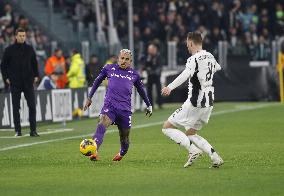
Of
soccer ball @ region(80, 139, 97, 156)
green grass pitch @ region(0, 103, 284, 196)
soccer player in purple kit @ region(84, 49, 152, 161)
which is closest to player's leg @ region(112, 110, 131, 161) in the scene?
soccer player in purple kit @ region(84, 49, 152, 161)

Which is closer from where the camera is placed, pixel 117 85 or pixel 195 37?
pixel 195 37

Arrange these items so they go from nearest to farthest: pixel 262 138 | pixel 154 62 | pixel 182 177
Result: pixel 182 177 < pixel 262 138 < pixel 154 62

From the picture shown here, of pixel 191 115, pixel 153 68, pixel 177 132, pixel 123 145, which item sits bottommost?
pixel 153 68

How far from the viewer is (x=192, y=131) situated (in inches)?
659

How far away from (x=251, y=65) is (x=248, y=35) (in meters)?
4.34

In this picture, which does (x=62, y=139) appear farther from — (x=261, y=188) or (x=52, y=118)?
(x=261, y=188)

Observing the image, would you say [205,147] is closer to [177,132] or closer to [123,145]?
[177,132]

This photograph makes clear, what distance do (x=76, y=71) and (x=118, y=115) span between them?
15817 mm

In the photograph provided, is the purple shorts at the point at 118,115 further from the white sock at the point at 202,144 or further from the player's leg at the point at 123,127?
the white sock at the point at 202,144

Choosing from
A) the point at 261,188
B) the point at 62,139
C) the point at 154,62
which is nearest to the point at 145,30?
the point at 154,62

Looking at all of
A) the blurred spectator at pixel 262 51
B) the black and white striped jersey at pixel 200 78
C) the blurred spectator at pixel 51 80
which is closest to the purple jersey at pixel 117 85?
the black and white striped jersey at pixel 200 78

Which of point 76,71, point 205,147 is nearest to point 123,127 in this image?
point 205,147

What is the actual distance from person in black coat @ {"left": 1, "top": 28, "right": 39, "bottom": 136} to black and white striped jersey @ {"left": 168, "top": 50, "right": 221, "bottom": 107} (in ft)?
25.6

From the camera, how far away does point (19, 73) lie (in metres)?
23.8
